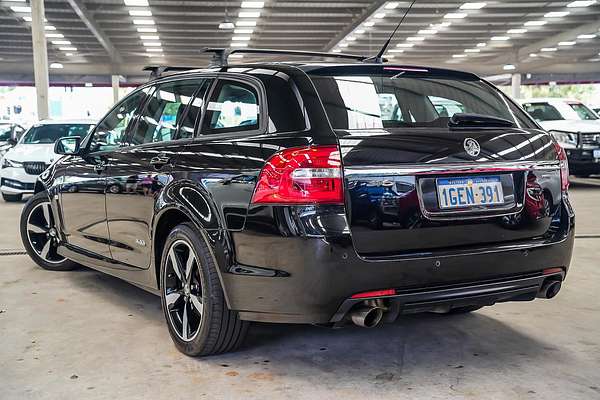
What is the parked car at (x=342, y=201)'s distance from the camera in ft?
9.25

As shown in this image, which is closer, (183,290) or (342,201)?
(342,201)

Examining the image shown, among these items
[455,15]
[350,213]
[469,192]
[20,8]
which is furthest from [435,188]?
[455,15]

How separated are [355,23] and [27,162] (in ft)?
46.7

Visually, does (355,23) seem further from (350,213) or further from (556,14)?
(350,213)

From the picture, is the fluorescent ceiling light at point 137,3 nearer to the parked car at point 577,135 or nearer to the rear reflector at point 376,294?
the parked car at point 577,135

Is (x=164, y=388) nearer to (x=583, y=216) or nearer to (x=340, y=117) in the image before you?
(x=340, y=117)

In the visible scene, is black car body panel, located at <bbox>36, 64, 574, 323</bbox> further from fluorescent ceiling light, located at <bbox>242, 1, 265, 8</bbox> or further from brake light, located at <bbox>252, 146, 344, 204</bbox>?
fluorescent ceiling light, located at <bbox>242, 1, 265, 8</bbox>

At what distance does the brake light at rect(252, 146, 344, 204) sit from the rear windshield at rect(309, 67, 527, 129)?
0.19m

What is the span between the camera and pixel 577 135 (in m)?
11.8

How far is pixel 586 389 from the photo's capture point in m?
3.00

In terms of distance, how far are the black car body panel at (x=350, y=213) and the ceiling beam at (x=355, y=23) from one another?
17.5m

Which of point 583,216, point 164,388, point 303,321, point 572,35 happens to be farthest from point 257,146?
point 572,35

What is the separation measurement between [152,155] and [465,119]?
1660 mm

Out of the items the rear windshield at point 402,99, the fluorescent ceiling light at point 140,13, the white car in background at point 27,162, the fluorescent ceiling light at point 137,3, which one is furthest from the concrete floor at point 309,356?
the fluorescent ceiling light at point 140,13
